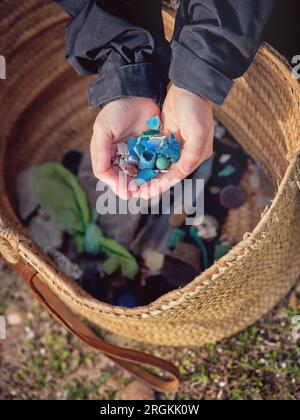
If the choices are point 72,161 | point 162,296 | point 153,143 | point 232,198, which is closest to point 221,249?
point 232,198

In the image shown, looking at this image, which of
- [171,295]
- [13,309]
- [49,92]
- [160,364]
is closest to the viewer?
[171,295]

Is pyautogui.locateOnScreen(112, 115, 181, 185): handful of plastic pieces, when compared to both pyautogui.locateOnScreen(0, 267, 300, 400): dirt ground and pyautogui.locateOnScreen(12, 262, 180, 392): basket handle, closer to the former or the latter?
pyautogui.locateOnScreen(12, 262, 180, 392): basket handle

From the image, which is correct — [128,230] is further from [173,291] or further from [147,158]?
[173,291]

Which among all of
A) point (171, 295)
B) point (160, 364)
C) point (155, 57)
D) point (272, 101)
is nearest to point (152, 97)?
point (155, 57)

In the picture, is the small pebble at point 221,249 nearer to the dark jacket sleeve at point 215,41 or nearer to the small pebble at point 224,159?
the small pebble at point 224,159

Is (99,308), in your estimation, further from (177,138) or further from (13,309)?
(13,309)

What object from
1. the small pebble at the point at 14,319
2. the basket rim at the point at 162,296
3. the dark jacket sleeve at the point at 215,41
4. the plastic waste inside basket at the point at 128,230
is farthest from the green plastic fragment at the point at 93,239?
the dark jacket sleeve at the point at 215,41
